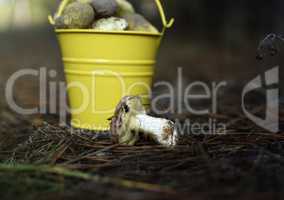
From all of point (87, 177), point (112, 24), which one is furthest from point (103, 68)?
point (87, 177)

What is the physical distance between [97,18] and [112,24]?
0.45 ft

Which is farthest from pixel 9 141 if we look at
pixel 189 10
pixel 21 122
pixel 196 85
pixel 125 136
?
pixel 189 10

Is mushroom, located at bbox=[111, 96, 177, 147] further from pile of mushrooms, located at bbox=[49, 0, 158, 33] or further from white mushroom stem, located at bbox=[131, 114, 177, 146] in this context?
pile of mushrooms, located at bbox=[49, 0, 158, 33]

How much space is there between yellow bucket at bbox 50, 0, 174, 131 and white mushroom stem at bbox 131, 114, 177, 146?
0.29 meters

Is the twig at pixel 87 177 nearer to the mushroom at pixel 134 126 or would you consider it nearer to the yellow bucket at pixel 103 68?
the mushroom at pixel 134 126

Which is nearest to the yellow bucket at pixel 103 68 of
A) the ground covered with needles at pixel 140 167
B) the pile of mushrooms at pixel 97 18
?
the pile of mushrooms at pixel 97 18

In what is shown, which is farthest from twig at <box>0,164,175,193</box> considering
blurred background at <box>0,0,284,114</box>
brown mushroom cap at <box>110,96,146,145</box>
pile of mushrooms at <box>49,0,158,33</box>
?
blurred background at <box>0,0,284,114</box>

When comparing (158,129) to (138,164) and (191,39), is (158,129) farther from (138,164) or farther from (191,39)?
(191,39)

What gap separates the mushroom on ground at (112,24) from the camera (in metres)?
1.54

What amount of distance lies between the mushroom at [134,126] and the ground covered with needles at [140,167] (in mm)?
42

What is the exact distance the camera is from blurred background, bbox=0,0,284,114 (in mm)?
3018

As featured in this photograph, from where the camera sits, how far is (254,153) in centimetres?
115

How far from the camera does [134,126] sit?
1.32 m

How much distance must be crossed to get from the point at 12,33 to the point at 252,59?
396 centimetres
